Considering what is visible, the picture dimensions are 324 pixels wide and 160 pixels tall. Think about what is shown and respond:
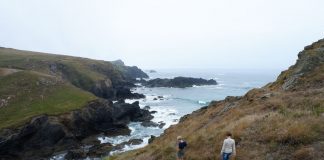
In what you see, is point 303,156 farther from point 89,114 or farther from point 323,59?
point 89,114

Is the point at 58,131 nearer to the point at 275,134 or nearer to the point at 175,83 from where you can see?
the point at 275,134

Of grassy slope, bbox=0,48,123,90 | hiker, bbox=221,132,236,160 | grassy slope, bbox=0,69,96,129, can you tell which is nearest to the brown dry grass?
hiker, bbox=221,132,236,160

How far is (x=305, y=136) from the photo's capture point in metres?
16.8

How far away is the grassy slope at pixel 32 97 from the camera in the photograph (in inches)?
2329

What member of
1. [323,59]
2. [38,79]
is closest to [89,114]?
[38,79]

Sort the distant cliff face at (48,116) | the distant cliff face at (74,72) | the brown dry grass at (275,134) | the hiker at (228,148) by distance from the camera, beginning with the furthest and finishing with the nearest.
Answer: the distant cliff face at (74,72) → the distant cliff face at (48,116) → the brown dry grass at (275,134) → the hiker at (228,148)

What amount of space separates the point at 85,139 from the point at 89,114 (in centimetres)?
908

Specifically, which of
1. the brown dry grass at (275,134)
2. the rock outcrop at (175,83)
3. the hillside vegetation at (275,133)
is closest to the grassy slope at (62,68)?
the rock outcrop at (175,83)

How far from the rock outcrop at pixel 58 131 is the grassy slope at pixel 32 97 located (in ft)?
6.57

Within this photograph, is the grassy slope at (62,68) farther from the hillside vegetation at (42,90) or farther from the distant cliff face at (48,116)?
the distant cliff face at (48,116)

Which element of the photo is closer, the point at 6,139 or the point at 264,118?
the point at 264,118

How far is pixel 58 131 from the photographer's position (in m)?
56.1

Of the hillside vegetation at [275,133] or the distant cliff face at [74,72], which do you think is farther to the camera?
the distant cliff face at [74,72]

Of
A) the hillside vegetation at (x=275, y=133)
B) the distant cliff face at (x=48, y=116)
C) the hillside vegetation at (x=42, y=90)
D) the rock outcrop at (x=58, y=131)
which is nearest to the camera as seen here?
the hillside vegetation at (x=275, y=133)
